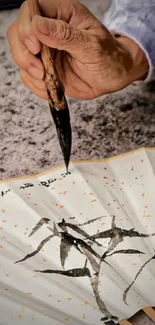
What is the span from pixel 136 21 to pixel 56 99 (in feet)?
0.72

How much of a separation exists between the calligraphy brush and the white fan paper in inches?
1.8

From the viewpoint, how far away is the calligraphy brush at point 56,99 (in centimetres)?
69

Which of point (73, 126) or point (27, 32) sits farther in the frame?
point (73, 126)

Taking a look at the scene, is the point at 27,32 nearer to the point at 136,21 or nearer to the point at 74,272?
the point at 136,21

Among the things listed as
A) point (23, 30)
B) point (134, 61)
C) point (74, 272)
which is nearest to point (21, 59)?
point (23, 30)

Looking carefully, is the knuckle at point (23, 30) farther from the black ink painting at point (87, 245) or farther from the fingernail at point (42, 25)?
the black ink painting at point (87, 245)

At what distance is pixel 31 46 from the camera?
26.9 inches

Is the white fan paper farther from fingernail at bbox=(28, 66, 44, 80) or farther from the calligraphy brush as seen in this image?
fingernail at bbox=(28, 66, 44, 80)

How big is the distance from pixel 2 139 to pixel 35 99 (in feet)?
0.27

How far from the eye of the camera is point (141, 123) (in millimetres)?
816

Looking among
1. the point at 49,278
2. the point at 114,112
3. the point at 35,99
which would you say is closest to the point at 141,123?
the point at 114,112

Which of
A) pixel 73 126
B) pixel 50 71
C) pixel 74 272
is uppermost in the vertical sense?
pixel 50 71

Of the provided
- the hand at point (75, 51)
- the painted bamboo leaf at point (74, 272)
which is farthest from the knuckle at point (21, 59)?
the painted bamboo leaf at point (74, 272)

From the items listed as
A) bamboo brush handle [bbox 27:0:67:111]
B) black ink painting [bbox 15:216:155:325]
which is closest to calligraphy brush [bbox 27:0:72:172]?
bamboo brush handle [bbox 27:0:67:111]
